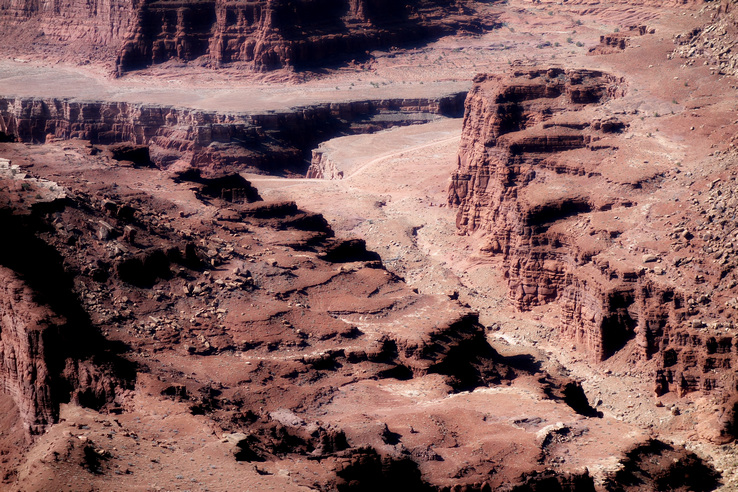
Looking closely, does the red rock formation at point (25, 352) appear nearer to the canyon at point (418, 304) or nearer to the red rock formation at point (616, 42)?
the canyon at point (418, 304)

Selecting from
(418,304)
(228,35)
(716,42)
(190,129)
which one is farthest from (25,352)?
(228,35)

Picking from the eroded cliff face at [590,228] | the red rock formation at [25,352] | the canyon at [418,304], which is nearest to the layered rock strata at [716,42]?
the canyon at [418,304]

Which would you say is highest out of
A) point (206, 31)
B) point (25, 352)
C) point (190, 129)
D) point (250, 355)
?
point (206, 31)

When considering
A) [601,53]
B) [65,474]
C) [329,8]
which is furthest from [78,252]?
[329,8]

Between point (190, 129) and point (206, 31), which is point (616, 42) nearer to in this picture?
point (190, 129)

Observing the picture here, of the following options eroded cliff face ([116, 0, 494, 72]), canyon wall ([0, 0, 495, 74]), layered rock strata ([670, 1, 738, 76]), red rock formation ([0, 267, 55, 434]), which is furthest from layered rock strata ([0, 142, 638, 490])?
canyon wall ([0, 0, 495, 74])

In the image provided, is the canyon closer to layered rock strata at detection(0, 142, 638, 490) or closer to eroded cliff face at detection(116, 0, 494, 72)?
layered rock strata at detection(0, 142, 638, 490)
